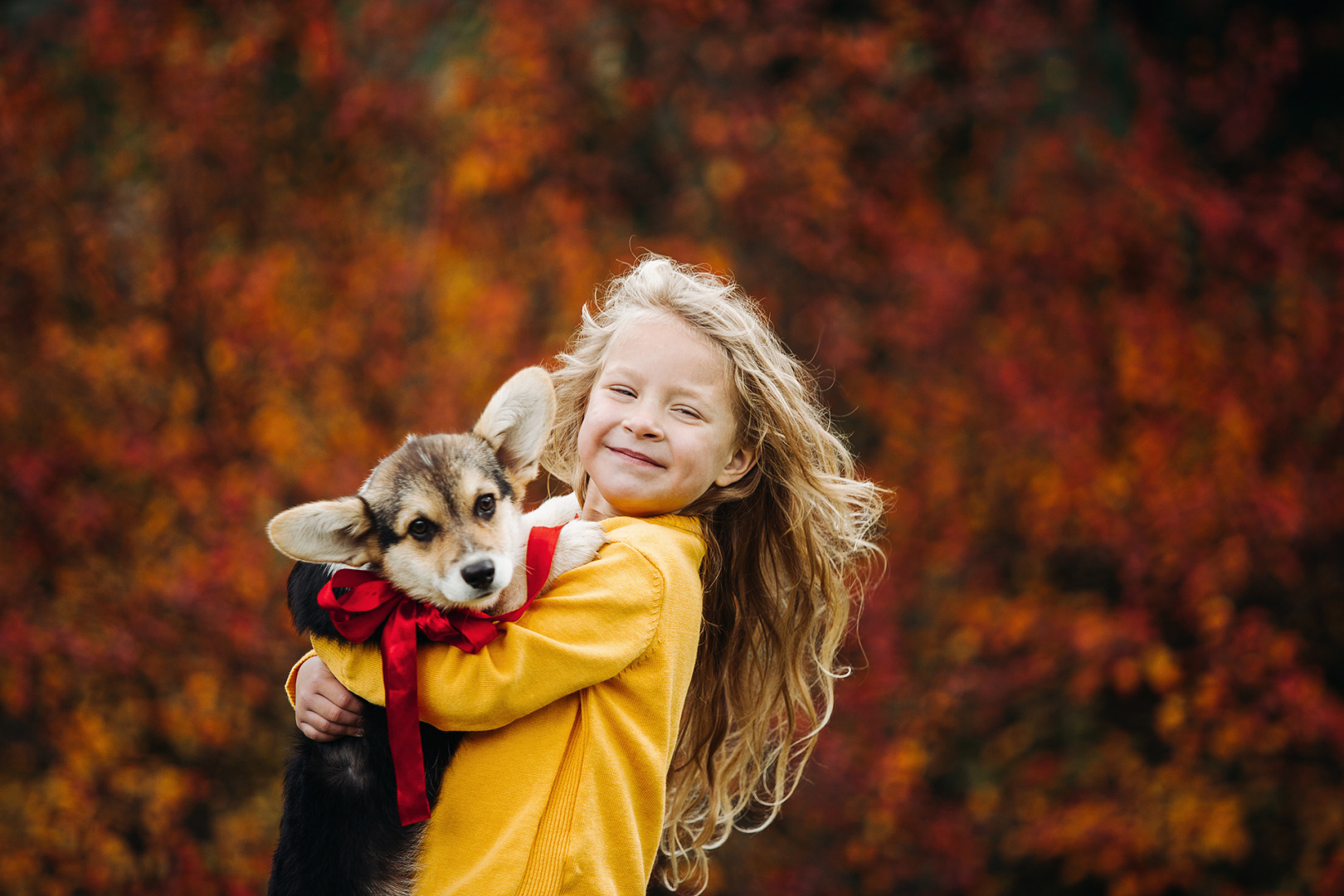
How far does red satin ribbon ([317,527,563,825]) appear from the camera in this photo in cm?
244

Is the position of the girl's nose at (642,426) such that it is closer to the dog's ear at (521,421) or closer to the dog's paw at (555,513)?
the dog's ear at (521,421)

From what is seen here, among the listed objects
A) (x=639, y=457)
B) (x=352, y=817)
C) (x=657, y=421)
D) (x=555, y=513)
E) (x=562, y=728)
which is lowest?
(x=352, y=817)

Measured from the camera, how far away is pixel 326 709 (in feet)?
8.60

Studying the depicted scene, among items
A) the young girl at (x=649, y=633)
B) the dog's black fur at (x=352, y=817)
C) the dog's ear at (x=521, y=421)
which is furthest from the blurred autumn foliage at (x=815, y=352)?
the dog's black fur at (x=352, y=817)

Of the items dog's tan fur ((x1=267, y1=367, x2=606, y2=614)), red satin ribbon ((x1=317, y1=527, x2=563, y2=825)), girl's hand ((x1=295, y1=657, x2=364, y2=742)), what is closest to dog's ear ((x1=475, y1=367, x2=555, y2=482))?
dog's tan fur ((x1=267, y1=367, x2=606, y2=614))

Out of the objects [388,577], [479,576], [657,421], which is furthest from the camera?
[657,421]

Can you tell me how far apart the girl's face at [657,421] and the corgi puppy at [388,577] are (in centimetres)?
19

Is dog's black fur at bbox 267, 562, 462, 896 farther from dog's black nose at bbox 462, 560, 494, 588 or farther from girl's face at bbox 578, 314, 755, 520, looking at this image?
girl's face at bbox 578, 314, 755, 520

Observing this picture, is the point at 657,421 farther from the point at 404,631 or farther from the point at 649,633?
the point at 404,631

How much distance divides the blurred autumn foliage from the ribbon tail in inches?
193

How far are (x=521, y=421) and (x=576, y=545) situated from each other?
1.33 feet

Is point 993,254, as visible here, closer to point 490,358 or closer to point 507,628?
point 490,358

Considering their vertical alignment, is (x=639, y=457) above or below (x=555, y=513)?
above

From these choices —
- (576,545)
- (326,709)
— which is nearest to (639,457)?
(576,545)
